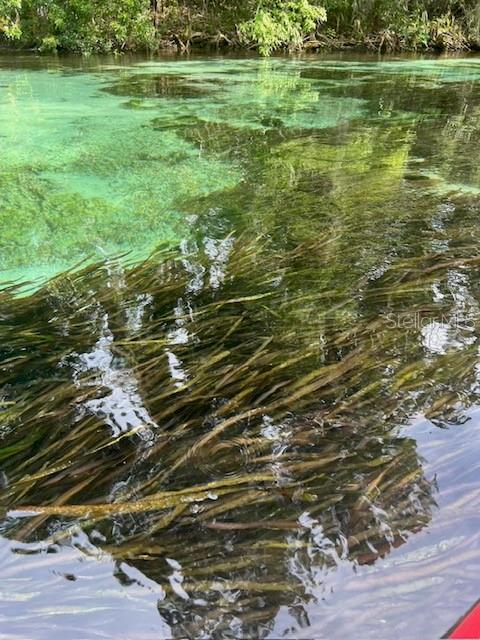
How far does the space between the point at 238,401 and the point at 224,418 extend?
0.09m

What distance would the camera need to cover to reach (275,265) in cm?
273

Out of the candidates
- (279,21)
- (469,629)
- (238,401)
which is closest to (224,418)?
(238,401)

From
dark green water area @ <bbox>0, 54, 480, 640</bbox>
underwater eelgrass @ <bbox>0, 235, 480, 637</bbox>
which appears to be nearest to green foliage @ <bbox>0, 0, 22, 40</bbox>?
dark green water area @ <bbox>0, 54, 480, 640</bbox>

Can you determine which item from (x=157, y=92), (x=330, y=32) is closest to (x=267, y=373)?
(x=157, y=92)

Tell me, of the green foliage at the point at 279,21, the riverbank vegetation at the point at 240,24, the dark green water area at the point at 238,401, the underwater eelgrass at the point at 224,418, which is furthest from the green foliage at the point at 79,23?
the underwater eelgrass at the point at 224,418

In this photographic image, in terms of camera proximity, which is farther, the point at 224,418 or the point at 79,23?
the point at 79,23

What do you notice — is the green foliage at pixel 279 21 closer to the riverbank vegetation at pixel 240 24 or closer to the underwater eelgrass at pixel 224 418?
the riverbank vegetation at pixel 240 24

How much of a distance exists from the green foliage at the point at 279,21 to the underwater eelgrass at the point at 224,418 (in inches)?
505

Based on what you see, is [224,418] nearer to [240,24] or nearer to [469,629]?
[469,629]

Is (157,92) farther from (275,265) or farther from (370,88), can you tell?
(275,265)

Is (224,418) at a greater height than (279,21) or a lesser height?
lesser

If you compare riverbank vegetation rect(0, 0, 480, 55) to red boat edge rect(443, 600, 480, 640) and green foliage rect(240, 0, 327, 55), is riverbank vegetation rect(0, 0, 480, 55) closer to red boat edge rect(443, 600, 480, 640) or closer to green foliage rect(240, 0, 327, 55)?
green foliage rect(240, 0, 327, 55)

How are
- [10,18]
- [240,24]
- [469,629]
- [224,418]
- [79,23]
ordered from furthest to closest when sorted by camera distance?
[240,24], [79,23], [10,18], [224,418], [469,629]

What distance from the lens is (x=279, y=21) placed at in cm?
1358
